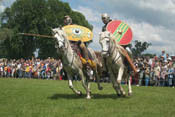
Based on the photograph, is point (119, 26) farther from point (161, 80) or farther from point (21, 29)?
point (21, 29)

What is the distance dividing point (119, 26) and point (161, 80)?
10.4 metres

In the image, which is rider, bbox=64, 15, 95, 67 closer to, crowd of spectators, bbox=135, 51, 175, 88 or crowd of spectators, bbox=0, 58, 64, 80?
crowd of spectators, bbox=135, 51, 175, 88

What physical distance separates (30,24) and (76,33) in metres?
44.3

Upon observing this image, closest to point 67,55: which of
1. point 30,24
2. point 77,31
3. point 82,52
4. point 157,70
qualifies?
point 82,52

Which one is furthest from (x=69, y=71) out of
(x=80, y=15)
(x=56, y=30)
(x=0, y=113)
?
(x=80, y=15)

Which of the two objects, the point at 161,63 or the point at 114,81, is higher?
the point at 161,63

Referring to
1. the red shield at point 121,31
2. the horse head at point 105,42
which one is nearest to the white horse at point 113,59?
the horse head at point 105,42

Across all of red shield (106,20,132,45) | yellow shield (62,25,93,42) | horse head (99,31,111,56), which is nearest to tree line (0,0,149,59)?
yellow shield (62,25,93,42)

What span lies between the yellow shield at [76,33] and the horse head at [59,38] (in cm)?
118

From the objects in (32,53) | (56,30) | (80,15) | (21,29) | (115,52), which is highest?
(80,15)

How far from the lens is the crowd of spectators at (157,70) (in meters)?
18.0

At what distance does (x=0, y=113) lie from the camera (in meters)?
5.94

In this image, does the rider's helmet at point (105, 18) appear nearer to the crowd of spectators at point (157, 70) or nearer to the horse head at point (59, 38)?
the horse head at point (59, 38)

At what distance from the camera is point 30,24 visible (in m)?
52.2
